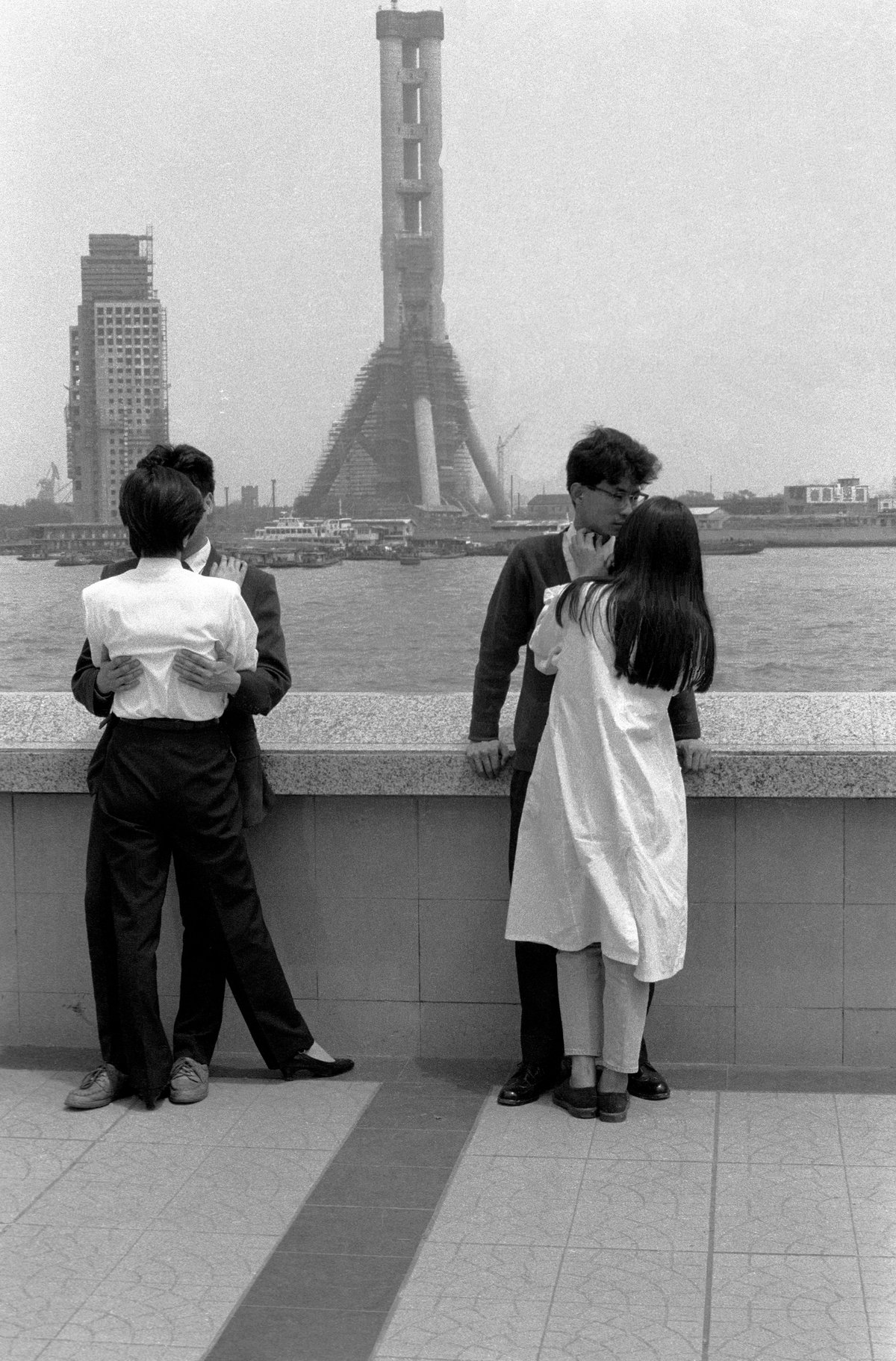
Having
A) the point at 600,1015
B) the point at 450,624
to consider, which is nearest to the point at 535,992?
the point at 600,1015

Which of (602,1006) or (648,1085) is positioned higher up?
(602,1006)

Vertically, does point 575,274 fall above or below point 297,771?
above

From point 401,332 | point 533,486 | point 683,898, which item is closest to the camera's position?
point 683,898

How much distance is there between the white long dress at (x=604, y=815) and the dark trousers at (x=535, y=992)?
0.15 m

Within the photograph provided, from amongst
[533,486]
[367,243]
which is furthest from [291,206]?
[533,486]

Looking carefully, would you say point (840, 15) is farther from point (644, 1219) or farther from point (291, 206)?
point (644, 1219)

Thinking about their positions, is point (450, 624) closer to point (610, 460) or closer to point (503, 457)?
point (503, 457)

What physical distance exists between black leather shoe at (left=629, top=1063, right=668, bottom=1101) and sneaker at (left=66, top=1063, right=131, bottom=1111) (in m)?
1.09

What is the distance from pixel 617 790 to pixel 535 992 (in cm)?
55

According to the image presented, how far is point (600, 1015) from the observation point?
3.25m

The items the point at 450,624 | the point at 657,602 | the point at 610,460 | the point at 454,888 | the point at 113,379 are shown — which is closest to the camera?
the point at 657,602

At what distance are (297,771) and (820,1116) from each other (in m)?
1.34

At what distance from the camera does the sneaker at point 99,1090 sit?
3.36 metres

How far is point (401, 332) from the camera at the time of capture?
151 ft
